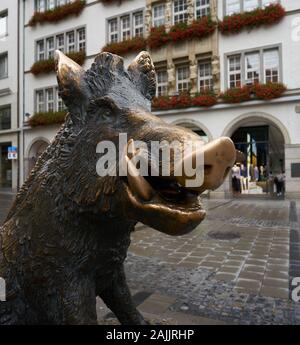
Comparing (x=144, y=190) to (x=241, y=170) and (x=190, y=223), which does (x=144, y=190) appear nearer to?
(x=190, y=223)

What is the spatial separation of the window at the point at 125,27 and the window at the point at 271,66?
7500 millimetres

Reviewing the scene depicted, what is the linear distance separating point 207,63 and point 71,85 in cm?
1626

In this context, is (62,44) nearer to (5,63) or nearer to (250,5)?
(5,63)

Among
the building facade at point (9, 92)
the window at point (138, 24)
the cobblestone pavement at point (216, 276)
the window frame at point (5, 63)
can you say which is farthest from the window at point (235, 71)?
the window frame at point (5, 63)

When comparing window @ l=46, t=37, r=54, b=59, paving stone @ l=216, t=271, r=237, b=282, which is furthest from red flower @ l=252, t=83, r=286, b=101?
window @ l=46, t=37, r=54, b=59

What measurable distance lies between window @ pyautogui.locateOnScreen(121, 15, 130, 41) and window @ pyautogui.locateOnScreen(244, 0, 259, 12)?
6229 millimetres

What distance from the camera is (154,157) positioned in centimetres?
103

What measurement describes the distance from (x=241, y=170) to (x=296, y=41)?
6.60 m

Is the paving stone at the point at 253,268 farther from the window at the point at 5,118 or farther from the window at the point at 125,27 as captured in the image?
the window at the point at 5,118

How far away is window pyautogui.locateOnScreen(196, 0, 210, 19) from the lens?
16.2 meters

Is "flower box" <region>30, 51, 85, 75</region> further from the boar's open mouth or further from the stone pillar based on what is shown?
the boar's open mouth

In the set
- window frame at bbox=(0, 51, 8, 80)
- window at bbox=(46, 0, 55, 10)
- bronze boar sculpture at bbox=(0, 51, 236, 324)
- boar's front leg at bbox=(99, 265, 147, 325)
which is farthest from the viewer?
window frame at bbox=(0, 51, 8, 80)

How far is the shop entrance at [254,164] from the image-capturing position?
1727cm

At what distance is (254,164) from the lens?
17844mm
